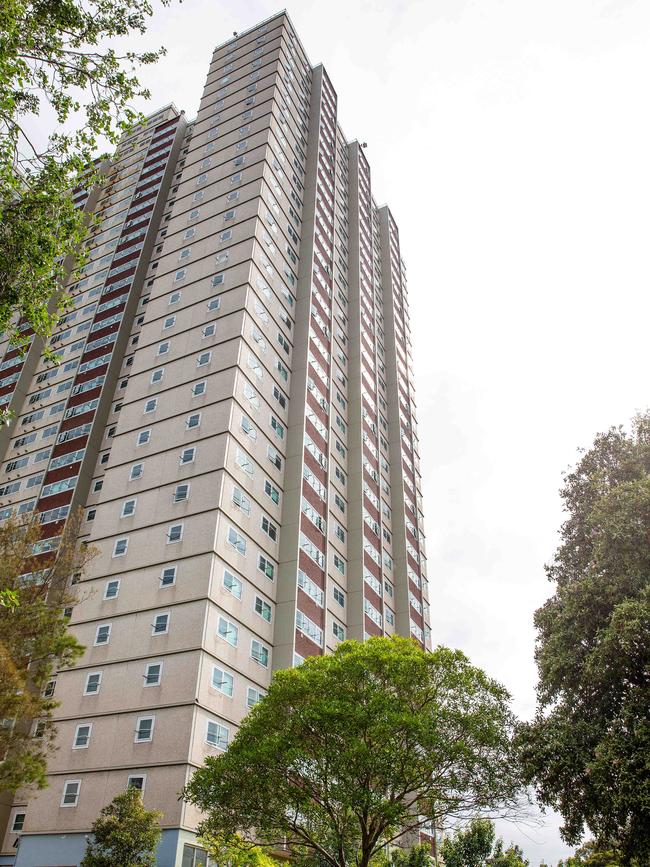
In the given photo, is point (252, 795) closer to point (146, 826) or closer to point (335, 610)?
point (146, 826)

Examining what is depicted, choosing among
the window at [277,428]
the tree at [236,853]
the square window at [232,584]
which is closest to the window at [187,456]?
the window at [277,428]

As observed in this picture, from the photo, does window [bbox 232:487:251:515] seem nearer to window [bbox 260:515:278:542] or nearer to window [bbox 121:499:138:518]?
window [bbox 260:515:278:542]

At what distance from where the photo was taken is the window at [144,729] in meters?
33.8

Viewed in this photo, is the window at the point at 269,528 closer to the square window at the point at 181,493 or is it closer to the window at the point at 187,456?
the square window at the point at 181,493

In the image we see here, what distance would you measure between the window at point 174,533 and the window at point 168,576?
1.59m

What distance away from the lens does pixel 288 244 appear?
60156mm

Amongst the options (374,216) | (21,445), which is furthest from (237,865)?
(374,216)

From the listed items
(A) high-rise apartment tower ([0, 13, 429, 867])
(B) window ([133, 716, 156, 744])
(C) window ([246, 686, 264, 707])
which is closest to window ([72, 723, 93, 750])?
(A) high-rise apartment tower ([0, 13, 429, 867])

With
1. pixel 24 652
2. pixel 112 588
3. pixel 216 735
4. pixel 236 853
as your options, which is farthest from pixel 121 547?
pixel 236 853

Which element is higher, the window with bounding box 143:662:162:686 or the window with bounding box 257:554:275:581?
the window with bounding box 257:554:275:581

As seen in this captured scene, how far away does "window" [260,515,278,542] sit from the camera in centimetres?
4381

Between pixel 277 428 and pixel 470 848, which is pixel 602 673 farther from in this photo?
pixel 277 428

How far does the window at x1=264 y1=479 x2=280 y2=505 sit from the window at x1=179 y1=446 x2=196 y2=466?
525 cm

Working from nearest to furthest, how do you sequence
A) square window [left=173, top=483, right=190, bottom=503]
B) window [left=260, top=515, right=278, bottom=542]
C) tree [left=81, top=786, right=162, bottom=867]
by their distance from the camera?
tree [left=81, top=786, right=162, bottom=867] < square window [left=173, top=483, right=190, bottom=503] < window [left=260, top=515, right=278, bottom=542]
